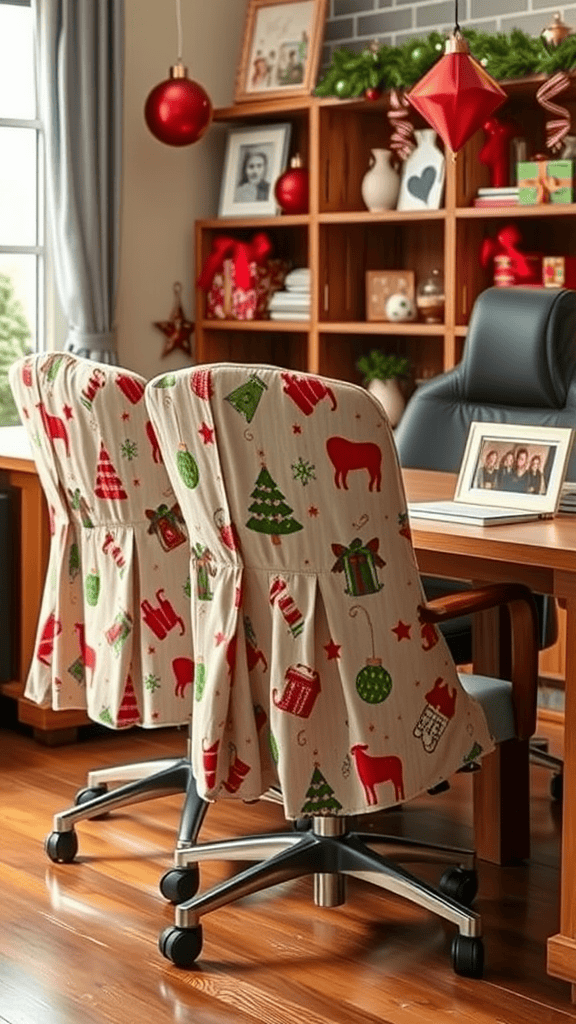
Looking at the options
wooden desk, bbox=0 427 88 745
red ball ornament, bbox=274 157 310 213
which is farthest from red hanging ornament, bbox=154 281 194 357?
wooden desk, bbox=0 427 88 745

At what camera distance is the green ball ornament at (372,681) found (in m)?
2.45

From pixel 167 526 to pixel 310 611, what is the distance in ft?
1.91

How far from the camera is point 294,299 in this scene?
17.1 ft

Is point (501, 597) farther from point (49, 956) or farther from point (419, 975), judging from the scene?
point (49, 956)

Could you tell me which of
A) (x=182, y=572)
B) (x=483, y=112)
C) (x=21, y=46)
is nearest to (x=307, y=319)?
(x=21, y=46)

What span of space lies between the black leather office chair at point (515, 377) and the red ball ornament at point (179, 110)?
4.86 feet

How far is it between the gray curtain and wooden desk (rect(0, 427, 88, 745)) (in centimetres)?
94

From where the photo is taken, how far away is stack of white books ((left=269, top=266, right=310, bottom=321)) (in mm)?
5168

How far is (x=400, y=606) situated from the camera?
2.46 meters

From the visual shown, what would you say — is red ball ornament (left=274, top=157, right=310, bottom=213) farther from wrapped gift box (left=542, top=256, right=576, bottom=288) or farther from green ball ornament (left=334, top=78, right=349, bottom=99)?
wrapped gift box (left=542, top=256, right=576, bottom=288)

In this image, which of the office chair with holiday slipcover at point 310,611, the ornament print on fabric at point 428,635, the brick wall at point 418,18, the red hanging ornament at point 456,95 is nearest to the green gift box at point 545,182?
the brick wall at point 418,18

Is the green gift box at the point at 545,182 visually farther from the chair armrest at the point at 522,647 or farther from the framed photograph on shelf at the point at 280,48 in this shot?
the chair armrest at the point at 522,647

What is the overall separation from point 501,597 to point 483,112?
3.62ft

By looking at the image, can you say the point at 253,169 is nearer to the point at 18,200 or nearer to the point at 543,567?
the point at 18,200
